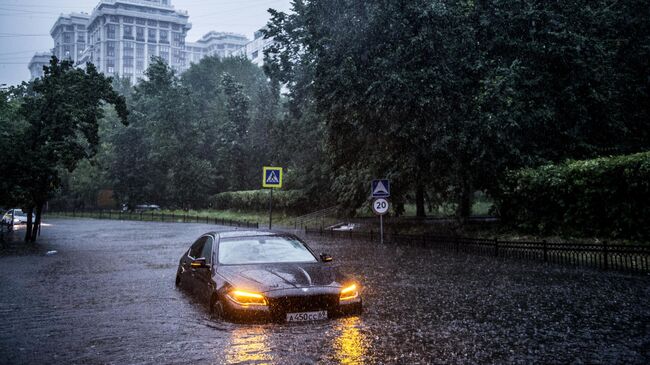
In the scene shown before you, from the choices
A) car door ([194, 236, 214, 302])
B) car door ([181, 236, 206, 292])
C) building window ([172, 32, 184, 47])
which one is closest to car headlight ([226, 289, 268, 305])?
car door ([194, 236, 214, 302])

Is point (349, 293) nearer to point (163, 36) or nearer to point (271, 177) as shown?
point (271, 177)

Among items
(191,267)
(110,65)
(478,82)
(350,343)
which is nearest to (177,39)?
(110,65)

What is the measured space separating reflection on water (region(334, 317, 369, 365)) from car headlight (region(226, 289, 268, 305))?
1.10 meters

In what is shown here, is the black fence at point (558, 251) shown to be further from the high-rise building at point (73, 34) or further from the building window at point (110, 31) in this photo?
the high-rise building at point (73, 34)

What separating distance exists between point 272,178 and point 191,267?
1320 centimetres

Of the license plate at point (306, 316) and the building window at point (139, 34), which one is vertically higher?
the building window at point (139, 34)

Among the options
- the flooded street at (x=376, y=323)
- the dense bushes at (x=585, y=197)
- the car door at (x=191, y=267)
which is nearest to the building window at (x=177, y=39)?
the dense bushes at (x=585, y=197)

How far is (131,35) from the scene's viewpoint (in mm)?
175500

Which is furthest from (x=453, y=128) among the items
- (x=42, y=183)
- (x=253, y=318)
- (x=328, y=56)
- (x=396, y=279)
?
(x=42, y=183)

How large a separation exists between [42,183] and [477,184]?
19428 millimetres

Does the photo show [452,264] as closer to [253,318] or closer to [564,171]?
[564,171]

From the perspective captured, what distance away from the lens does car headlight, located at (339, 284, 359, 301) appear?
24.3 ft

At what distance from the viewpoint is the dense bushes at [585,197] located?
16.4 metres

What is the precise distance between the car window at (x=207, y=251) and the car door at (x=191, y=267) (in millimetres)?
190
